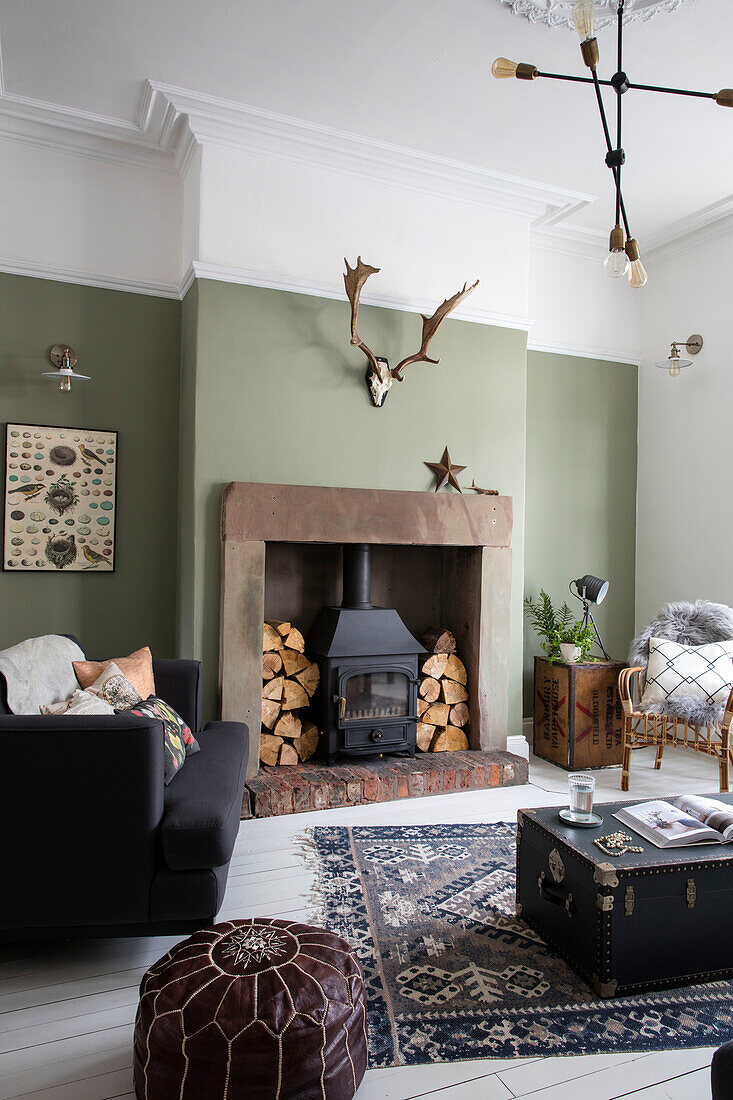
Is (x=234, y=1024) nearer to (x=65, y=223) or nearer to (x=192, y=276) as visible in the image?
(x=192, y=276)

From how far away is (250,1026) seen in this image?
1.45 m

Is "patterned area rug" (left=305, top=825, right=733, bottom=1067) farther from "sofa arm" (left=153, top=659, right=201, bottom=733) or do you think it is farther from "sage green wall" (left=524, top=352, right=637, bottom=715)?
"sage green wall" (left=524, top=352, right=637, bottom=715)

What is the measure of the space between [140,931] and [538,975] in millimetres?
1145

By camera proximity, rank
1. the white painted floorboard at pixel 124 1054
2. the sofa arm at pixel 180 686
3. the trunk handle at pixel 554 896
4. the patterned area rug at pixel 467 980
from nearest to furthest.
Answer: the white painted floorboard at pixel 124 1054 < the patterned area rug at pixel 467 980 < the trunk handle at pixel 554 896 < the sofa arm at pixel 180 686

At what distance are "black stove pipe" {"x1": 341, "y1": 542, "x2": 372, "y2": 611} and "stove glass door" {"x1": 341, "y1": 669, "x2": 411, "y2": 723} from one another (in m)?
0.36

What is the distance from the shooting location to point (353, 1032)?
62.1 inches

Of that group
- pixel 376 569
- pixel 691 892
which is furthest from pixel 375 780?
pixel 691 892

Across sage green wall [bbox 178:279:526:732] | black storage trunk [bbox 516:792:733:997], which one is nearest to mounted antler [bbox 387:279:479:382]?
sage green wall [bbox 178:279:526:732]

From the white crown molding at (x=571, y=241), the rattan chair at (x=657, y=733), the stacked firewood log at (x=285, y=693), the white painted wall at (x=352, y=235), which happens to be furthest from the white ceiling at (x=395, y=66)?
the rattan chair at (x=657, y=733)

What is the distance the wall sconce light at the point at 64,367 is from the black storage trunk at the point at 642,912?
2911 mm

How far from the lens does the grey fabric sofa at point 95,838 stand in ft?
6.63

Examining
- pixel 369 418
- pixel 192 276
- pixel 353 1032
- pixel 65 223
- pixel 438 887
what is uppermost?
pixel 65 223

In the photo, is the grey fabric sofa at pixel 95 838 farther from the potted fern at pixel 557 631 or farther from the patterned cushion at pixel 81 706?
the potted fern at pixel 557 631

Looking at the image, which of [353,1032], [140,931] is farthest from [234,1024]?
[140,931]
